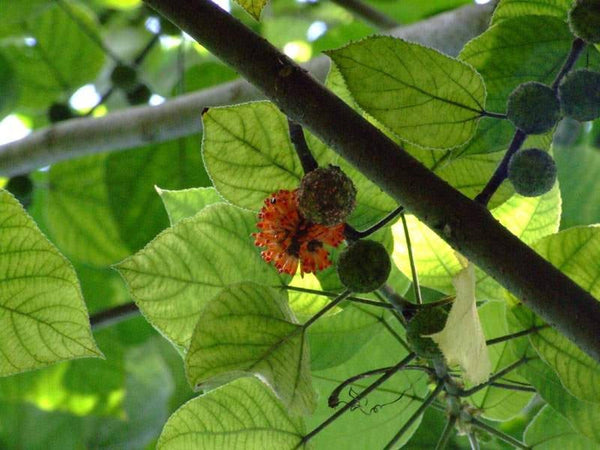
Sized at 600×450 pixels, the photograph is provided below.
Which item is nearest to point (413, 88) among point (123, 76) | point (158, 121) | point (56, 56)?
point (158, 121)

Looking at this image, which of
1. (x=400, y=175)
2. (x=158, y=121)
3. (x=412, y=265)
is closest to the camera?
(x=400, y=175)

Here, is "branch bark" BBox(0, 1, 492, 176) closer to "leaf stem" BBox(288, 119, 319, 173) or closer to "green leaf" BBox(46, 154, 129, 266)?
"green leaf" BBox(46, 154, 129, 266)

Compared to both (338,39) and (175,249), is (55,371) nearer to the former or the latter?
(338,39)

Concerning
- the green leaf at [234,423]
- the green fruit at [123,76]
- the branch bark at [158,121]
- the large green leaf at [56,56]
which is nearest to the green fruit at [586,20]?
the green leaf at [234,423]

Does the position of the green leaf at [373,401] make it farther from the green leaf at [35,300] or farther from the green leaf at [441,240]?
the green leaf at [35,300]

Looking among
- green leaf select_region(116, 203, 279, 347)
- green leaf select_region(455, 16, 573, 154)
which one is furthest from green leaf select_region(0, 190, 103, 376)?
green leaf select_region(455, 16, 573, 154)

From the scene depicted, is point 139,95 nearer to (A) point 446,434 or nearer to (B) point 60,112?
(B) point 60,112
